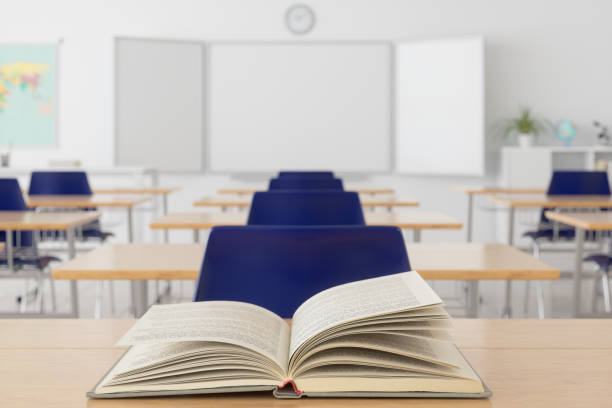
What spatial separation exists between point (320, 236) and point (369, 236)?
95mm

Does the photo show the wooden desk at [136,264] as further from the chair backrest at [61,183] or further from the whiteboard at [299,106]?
the whiteboard at [299,106]

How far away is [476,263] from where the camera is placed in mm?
1739

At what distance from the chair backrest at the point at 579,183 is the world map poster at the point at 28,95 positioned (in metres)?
5.47

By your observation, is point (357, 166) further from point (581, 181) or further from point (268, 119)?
point (581, 181)

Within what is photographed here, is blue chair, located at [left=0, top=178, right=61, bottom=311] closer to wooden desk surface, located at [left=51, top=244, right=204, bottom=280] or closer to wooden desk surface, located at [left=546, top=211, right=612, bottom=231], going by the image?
wooden desk surface, located at [left=51, top=244, right=204, bottom=280]

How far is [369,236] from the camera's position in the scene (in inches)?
47.6

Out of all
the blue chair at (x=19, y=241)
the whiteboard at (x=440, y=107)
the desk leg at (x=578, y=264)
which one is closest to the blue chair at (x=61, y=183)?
the blue chair at (x=19, y=241)

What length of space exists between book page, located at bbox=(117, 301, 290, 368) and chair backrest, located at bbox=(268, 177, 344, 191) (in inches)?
103

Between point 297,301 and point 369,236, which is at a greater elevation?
point 369,236

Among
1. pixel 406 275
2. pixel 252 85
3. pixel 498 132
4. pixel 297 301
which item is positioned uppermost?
pixel 252 85

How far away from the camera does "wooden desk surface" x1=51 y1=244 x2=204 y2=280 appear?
1.62m

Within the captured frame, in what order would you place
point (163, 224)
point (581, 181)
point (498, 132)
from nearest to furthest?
point (163, 224)
point (581, 181)
point (498, 132)

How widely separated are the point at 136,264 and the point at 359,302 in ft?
3.66

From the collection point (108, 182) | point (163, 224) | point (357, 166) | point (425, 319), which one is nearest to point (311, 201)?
point (163, 224)
